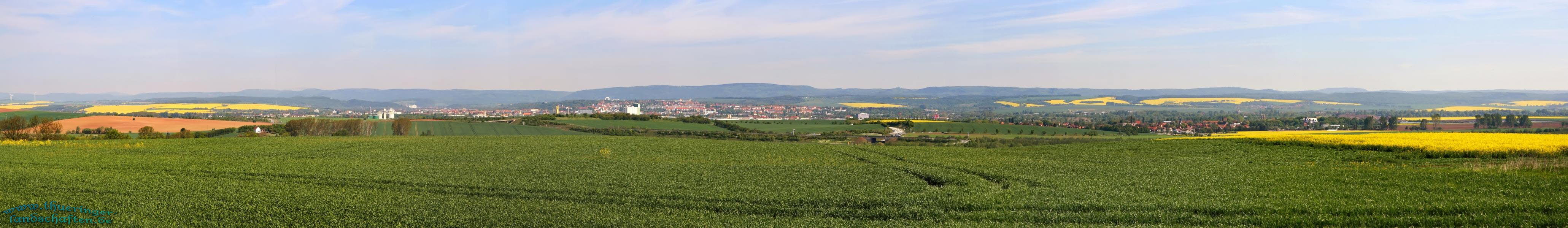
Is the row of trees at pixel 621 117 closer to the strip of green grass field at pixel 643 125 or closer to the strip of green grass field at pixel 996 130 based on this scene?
the strip of green grass field at pixel 643 125

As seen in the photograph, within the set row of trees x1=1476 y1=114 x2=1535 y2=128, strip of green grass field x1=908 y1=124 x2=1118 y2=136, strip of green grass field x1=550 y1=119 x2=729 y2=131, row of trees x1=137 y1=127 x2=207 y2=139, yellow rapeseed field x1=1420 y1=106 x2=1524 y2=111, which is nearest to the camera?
row of trees x1=137 y1=127 x2=207 y2=139

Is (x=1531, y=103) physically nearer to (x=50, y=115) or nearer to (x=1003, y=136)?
(x=1003, y=136)

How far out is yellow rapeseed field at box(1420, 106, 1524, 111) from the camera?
436ft

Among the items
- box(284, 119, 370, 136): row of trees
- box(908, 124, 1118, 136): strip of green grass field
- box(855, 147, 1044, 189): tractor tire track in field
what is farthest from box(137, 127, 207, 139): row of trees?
box(908, 124, 1118, 136): strip of green grass field

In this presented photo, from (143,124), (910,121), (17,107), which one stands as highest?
(17,107)

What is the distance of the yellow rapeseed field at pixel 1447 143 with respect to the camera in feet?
87.6

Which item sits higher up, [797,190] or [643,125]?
[797,190]

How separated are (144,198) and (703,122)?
65.3 meters

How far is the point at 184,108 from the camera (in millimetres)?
152875

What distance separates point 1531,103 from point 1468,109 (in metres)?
28.3

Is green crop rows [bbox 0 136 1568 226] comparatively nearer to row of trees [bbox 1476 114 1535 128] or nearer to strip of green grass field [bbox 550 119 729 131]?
strip of green grass field [bbox 550 119 729 131]

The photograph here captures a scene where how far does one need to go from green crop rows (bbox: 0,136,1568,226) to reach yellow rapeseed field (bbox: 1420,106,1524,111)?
13791 cm

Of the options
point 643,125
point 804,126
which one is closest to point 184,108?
point 643,125

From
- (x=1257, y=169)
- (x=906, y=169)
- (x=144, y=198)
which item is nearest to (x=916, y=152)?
(x=906, y=169)
